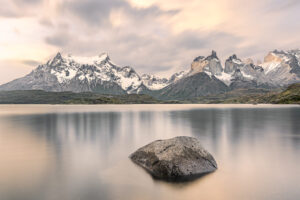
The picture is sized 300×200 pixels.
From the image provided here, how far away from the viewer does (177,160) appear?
2469cm

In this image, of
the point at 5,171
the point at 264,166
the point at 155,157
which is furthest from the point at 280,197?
the point at 5,171

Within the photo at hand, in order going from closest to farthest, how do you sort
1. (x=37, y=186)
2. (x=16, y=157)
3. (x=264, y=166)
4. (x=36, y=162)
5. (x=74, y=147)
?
(x=37, y=186), (x=264, y=166), (x=36, y=162), (x=16, y=157), (x=74, y=147)

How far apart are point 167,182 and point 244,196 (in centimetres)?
693

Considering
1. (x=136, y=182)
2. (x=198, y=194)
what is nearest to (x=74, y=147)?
(x=136, y=182)

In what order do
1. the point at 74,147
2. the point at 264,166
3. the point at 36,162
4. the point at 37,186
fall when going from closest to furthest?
1. the point at 37,186
2. the point at 264,166
3. the point at 36,162
4. the point at 74,147

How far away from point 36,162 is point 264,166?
2964 centimetres

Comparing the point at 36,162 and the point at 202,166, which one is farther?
the point at 36,162

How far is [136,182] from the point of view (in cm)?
2256

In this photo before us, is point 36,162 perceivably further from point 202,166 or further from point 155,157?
A: point 202,166

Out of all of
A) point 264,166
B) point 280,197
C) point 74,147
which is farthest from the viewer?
point 74,147

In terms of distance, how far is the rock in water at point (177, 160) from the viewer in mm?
24062

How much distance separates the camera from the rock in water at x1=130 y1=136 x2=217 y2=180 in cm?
2406

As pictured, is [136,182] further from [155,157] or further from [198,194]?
[198,194]

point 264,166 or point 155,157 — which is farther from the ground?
point 155,157
